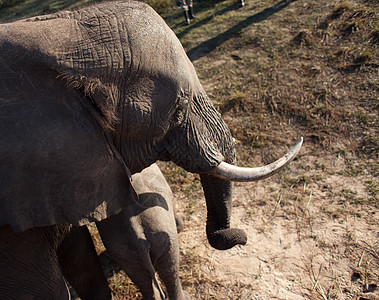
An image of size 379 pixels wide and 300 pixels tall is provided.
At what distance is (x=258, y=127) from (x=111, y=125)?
319 centimetres

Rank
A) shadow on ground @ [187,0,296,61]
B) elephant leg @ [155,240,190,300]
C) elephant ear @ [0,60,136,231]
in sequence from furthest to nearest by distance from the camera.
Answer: shadow on ground @ [187,0,296,61], elephant leg @ [155,240,190,300], elephant ear @ [0,60,136,231]

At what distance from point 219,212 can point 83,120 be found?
4.25ft

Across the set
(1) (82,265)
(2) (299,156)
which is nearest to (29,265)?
(1) (82,265)

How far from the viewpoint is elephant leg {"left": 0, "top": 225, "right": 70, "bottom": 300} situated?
78.2 inches

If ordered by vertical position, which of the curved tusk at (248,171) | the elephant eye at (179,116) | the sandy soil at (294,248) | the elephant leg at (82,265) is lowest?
the sandy soil at (294,248)

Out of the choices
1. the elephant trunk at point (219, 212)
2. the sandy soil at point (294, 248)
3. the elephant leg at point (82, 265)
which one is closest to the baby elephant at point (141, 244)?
the elephant leg at point (82, 265)

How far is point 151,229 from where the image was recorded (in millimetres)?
2410

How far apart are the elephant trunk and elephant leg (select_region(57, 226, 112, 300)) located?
0.91 m

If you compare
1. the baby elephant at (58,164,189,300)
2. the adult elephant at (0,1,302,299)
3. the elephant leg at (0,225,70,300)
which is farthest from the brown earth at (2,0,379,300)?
the adult elephant at (0,1,302,299)

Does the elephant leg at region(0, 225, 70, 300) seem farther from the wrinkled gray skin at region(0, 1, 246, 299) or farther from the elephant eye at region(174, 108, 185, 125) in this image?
the elephant eye at region(174, 108, 185, 125)

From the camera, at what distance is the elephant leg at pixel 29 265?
6.52 ft

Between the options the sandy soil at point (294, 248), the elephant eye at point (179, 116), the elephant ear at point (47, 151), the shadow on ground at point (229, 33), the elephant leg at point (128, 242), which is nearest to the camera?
the elephant ear at point (47, 151)

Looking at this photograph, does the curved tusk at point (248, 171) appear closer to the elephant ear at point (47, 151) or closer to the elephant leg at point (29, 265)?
the elephant ear at point (47, 151)

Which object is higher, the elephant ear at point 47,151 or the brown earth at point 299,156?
the elephant ear at point 47,151
